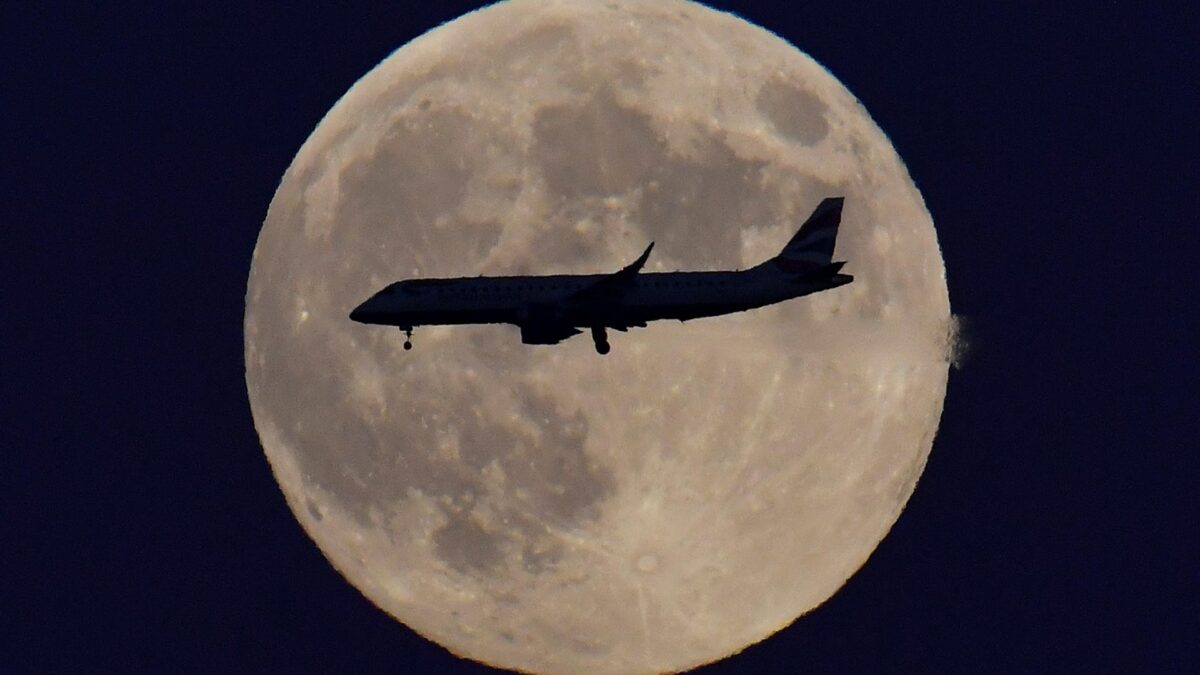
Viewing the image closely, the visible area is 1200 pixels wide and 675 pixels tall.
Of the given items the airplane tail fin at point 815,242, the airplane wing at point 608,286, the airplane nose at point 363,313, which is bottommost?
the airplane wing at point 608,286

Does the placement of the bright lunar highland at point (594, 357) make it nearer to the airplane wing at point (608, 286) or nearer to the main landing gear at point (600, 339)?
the main landing gear at point (600, 339)

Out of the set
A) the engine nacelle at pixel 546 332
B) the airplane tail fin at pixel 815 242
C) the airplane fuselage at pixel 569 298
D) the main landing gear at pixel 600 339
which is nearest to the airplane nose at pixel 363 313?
the airplane fuselage at pixel 569 298

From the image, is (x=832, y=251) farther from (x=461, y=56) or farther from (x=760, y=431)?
(x=461, y=56)

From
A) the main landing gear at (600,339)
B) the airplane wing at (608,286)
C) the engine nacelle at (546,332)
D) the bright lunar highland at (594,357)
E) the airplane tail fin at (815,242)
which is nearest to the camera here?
the airplane wing at (608,286)

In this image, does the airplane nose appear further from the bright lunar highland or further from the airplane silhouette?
the bright lunar highland

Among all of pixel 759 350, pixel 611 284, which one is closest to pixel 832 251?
pixel 759 350

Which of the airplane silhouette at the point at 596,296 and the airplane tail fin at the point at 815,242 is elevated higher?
the airplane tail fin at the point at 815,242

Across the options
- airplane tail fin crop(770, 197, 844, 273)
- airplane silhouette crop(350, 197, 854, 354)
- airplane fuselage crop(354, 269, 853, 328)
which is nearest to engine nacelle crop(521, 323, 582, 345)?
airplane silhouette crop(350, 197, 854, 354)
